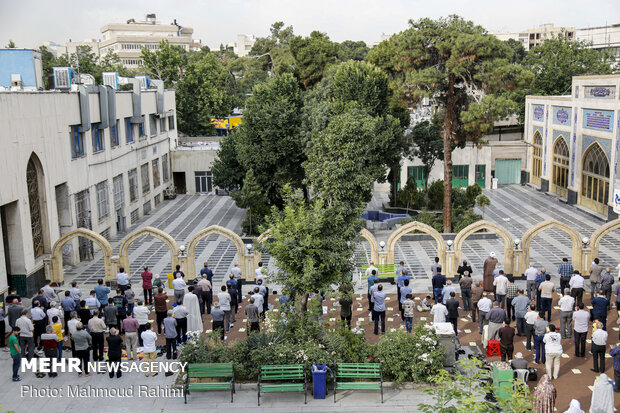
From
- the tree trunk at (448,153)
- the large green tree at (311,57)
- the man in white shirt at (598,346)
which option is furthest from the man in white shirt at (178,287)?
the large green tree at (311,57)

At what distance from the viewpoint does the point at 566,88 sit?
4944cm

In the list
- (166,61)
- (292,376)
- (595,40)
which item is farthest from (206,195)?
→ (595,40)

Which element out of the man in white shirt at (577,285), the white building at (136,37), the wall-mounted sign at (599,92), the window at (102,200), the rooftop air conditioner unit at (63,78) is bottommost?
the man in white shirt at (577,285)

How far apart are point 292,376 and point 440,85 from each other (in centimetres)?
1881

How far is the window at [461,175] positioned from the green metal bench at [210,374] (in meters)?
31.7

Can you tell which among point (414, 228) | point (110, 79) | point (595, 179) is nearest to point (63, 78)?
point (110, 79)

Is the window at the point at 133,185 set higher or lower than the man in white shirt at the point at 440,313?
higher

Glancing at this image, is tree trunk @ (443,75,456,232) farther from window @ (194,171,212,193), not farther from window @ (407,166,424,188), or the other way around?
window @ (194,171,212,193)

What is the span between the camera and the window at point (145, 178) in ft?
123

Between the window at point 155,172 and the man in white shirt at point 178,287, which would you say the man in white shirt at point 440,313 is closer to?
the man in white shirt at point 178,287

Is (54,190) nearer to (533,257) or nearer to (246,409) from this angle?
(246,409)

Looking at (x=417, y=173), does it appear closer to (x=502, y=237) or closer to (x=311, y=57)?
(x=311, y=57)

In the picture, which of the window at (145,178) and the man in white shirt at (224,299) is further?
the window at (145,178)

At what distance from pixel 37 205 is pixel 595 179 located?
2923 cm
